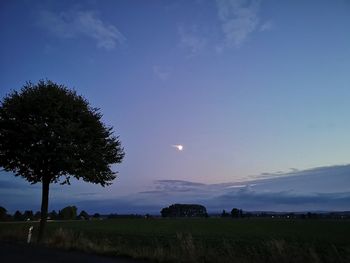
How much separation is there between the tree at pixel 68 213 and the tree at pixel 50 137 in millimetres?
149916

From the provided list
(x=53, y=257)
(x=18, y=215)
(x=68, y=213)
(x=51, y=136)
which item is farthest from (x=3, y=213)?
(x=53, y=257)

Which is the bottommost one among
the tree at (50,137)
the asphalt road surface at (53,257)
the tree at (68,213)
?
the asphalt road surface at (53,257)

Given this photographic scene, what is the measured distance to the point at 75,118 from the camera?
85.4 feet

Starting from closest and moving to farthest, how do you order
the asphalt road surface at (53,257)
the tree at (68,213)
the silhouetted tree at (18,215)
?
the asphalt road surface at (53,257) < the silhouetted tree at (18,215) < the tree at (68,213)

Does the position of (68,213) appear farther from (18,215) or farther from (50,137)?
(50,137)

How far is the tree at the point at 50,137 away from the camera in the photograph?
24.4 m

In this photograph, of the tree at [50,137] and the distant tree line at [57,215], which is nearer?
the tree at [50,137]

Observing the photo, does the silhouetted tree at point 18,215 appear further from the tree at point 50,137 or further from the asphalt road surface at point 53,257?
the asphalt road surface at point 53,257

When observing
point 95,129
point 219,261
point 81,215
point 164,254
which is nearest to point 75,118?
point 95,129

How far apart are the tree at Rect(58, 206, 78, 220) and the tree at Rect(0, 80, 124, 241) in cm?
14992

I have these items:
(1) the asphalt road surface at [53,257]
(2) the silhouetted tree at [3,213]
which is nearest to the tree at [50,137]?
(1) the asphalt road surface at [53,257]

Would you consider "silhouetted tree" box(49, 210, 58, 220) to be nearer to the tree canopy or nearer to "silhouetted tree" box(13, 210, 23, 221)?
"silhouetted tree" box(13, 210, 23, 221)

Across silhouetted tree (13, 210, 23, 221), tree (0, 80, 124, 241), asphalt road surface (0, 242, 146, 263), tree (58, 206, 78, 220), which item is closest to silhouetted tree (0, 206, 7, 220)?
silhouetted tree (13, 210, 23, 221)

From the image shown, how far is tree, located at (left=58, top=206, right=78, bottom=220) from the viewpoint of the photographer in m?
170
